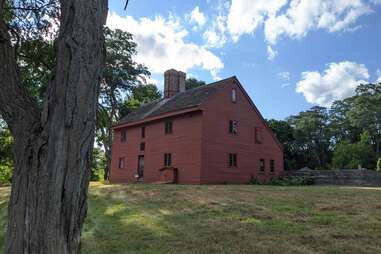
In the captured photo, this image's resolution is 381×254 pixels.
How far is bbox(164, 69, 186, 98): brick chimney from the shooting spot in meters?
29.9

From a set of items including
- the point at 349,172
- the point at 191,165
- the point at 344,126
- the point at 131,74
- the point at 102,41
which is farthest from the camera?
the point at 344,126

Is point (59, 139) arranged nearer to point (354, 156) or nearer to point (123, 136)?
point (123, 136)

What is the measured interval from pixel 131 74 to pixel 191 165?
17419mm

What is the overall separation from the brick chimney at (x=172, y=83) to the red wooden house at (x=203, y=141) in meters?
1.45

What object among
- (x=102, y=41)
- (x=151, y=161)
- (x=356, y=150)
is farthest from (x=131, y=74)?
(x=102, y=41)

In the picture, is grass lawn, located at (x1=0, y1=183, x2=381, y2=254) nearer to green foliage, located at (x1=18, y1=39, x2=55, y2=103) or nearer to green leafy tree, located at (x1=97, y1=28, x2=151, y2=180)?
green foliage, located at (x1=18, y1=39, x2=55, y2=103)

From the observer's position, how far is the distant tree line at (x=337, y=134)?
138 ft

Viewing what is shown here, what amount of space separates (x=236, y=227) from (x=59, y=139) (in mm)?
4978

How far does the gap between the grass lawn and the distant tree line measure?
34.6 meters

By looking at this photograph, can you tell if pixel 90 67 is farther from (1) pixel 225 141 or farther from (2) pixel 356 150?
(2) pixel 356 150

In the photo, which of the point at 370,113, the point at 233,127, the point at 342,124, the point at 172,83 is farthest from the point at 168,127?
the point at 342,124

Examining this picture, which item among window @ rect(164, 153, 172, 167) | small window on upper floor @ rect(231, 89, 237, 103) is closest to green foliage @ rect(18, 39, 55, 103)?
window @ rect(164, 153, 172, 167)

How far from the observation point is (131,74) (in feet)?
120

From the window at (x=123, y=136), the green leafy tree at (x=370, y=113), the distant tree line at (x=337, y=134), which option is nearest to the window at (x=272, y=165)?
the window at (x=123, y=136)
